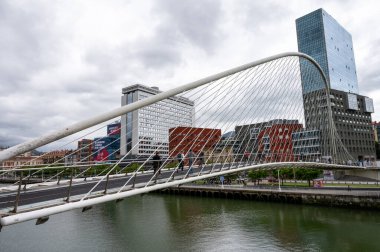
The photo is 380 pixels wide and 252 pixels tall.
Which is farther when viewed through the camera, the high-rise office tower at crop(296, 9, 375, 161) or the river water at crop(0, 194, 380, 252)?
the high-rise office tower at crop(296, 9, 375, 161)

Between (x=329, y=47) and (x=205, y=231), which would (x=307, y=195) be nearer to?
(x=205, y=231)

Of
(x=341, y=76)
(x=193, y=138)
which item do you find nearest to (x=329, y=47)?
(x=341, y=76)

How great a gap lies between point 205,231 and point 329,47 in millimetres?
73640

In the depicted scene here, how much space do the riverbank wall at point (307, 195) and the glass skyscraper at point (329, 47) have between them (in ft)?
180

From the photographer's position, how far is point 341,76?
78.9m

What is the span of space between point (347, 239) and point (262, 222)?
5.20 metres

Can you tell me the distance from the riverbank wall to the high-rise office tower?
103ft

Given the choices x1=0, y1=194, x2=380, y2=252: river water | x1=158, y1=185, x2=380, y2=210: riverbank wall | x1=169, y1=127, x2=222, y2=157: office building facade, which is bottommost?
x1=0, y1=194, x2=380, y2=252: river water

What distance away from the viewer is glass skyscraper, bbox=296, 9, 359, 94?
249 ft

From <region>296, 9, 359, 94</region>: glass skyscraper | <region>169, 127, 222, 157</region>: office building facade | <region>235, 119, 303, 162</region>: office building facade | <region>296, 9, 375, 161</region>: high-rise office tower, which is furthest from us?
<region>296, 9, 359, 94</region>: glass skyscraper

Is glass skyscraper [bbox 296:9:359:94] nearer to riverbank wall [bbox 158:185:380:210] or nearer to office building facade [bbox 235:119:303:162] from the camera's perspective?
office building facade [bbox 235:119:303:162]

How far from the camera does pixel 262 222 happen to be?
18.6m

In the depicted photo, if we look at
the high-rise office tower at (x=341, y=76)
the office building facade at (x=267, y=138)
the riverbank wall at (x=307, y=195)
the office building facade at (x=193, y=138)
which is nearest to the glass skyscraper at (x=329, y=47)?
the high-rise office tower at (x=341, y=76)

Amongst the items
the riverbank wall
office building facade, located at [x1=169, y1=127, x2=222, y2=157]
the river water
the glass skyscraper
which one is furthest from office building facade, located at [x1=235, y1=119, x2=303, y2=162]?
the glass skyscraper
